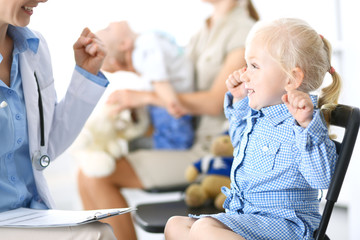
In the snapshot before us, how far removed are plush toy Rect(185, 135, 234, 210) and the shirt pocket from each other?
1.57 ft

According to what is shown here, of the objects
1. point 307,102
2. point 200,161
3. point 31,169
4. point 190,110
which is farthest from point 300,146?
point 190,110

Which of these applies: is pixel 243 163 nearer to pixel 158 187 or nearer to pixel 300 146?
pixel 300 146

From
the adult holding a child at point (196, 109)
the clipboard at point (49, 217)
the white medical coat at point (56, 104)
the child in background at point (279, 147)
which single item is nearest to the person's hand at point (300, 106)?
the child in background at point (279, 147)

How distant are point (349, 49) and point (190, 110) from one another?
0.74 metres

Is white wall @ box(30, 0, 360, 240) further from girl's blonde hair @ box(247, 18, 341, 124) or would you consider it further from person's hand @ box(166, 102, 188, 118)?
girl's blonde hair @ box(247, 18, 341, 124)

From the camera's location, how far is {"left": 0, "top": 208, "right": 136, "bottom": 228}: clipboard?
100 centimetres

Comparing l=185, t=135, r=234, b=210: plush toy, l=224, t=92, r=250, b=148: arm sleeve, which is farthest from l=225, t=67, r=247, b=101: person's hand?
l=185, t=135, r=234, b=210: plush toy

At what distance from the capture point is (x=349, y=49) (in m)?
2.09

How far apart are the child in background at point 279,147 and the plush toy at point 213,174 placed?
47cm

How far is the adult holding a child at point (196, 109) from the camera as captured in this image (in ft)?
6.42

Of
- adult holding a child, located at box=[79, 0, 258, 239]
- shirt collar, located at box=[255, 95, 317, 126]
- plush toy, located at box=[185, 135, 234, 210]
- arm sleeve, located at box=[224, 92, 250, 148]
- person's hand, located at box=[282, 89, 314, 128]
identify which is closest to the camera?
person's hand, located at box=[282, 89, 314, 128]

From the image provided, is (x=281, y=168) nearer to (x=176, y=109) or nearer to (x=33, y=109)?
(x=33, y=109)

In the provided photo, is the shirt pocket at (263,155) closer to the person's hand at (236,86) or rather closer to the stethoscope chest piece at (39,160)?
the person's hand at (236,86)

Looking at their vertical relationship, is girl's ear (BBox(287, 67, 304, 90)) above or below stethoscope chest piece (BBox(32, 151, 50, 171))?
above
